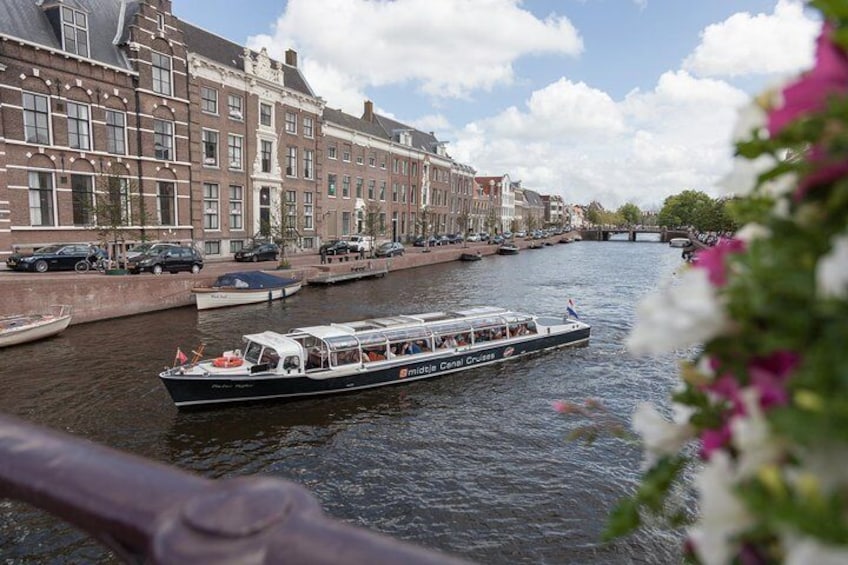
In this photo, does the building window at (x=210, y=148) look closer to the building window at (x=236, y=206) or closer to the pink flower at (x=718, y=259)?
the building window at (x=236, y=206)

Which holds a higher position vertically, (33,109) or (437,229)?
(33,109)

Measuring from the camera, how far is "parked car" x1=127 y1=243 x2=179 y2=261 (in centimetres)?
2905

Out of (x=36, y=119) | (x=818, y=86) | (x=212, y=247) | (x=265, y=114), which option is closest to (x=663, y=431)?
(x=818, y=86)

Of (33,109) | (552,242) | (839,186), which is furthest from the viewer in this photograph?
(552,242)

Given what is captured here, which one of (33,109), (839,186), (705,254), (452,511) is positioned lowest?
(452,511)

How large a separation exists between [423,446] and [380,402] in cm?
306

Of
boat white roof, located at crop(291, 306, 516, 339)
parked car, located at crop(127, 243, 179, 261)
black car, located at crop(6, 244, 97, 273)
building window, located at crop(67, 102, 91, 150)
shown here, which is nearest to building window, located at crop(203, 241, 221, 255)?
parked car, located at crop(127, 243, 179, 261)

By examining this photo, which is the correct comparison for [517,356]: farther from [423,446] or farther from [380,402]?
[423,446]

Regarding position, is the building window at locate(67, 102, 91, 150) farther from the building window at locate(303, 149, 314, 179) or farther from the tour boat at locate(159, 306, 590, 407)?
the tour boat at locate(159, 306, 590, 407)

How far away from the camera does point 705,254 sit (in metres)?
0.97

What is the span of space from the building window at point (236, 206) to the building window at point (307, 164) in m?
7.96

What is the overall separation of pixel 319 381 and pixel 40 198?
23501 millimetres

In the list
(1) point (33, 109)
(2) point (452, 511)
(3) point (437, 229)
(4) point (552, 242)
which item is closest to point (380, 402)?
(2) point (452, 511)

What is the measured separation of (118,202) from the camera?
2770 centimetres
